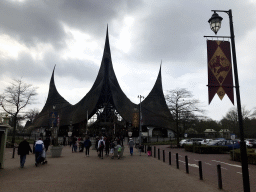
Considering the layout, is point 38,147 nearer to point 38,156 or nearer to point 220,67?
point 38,156

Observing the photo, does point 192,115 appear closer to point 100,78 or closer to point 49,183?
point 49,183

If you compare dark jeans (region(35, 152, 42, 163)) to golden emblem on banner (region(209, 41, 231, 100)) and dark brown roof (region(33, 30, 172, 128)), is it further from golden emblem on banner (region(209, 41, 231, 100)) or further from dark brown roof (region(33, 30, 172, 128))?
dark brown roof (region(33, 30, 172, 128))

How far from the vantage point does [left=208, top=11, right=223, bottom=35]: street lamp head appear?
5504 mm

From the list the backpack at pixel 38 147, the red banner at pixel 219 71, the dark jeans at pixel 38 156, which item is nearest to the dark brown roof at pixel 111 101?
the dark jeans at pixel 38 156

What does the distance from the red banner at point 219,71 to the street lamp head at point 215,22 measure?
0.40 m

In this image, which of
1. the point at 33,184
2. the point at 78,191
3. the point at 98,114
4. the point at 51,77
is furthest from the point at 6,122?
the point at 51,77

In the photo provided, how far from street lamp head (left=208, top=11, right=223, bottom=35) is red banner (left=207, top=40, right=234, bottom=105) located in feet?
1.32

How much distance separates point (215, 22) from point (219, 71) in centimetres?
130

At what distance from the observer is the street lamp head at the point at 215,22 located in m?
5.50

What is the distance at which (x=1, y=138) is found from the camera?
884cm

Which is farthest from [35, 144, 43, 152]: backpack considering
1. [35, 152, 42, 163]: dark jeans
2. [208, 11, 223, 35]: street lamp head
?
[208, 11, 223, 35]: street lamp head

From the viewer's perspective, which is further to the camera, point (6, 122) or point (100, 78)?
point (100, 78)

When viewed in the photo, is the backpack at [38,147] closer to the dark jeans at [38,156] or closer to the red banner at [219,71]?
the dark jeans at [38,156]

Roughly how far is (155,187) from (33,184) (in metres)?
3.37
